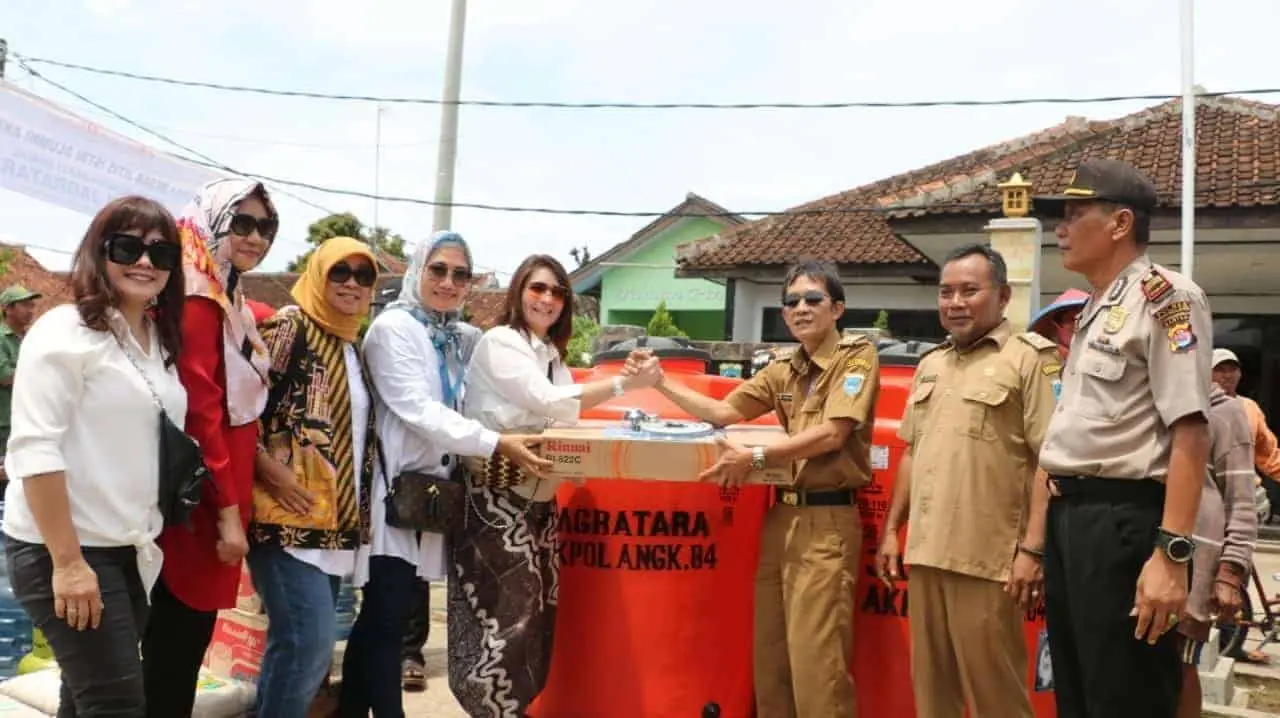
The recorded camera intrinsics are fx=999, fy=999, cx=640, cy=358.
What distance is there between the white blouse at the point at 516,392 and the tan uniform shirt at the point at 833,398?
748 mm

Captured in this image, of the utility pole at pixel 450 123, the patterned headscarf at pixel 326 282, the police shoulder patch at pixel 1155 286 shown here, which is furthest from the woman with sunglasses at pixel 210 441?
the utility pole at pixel 450 123

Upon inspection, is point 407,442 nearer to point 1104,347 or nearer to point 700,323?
point 1104,347

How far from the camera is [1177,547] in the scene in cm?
219

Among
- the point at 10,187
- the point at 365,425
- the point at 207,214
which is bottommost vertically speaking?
the point at 365,425

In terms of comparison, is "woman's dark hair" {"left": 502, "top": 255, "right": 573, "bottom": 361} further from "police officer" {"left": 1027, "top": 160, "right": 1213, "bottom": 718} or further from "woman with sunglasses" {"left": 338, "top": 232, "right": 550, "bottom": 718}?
"police officer" {"left": 1027, "top": 160, "right": 1213, "bottom": 718}

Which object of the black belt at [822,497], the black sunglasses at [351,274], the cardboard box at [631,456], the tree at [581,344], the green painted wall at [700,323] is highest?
the green painted wall at [700,323]

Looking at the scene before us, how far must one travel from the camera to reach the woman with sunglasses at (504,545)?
3160 millimetres

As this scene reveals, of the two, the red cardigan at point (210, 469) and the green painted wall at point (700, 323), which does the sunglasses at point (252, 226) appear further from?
the green painted wall at point (700, 323)

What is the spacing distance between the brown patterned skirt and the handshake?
544 mm

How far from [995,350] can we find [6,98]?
6.30 m

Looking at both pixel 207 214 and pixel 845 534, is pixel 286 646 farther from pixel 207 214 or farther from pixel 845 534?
pixel 845 534

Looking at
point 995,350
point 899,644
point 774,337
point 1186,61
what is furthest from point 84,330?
point 774,337

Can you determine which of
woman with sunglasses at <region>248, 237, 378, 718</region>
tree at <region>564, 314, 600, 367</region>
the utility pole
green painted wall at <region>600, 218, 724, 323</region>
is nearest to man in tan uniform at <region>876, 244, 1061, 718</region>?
woman with sunglasses at <region>248, 237, 378, 718</region>

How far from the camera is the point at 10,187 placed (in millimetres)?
6230
